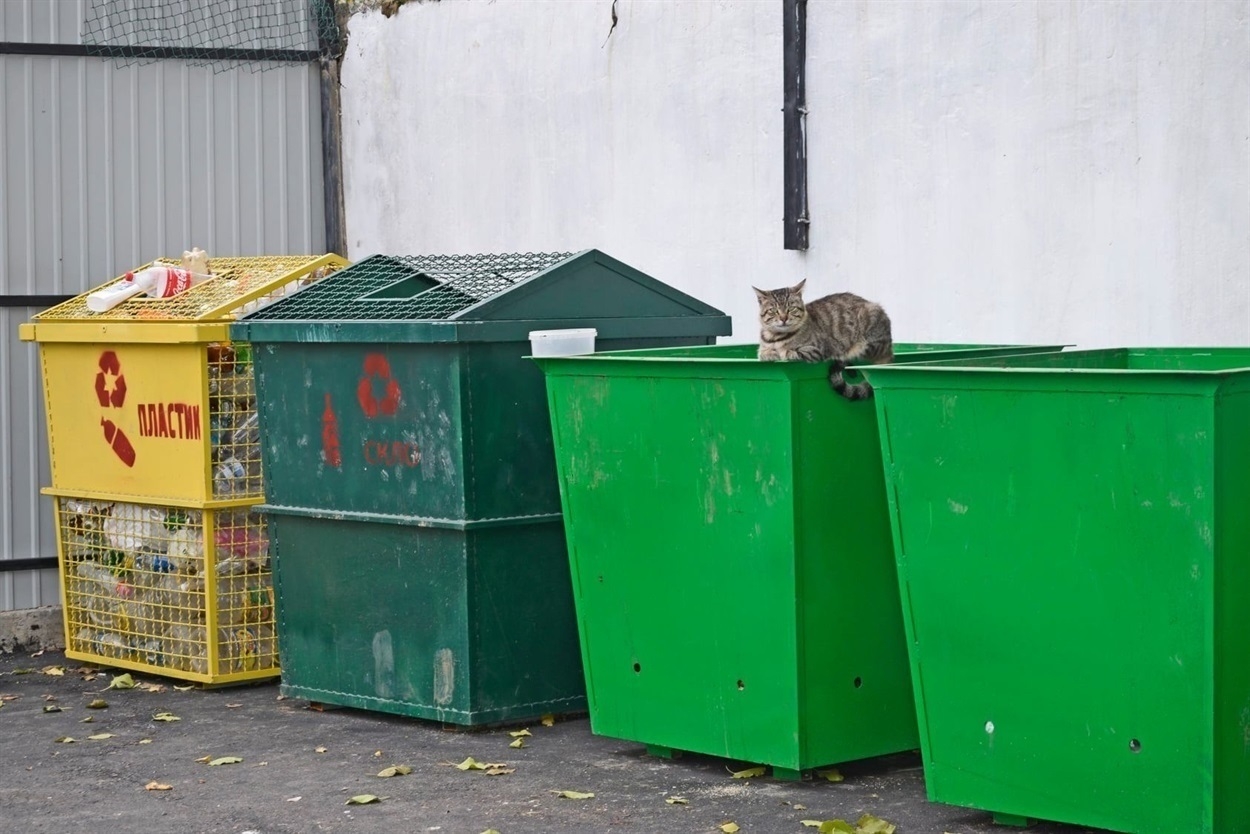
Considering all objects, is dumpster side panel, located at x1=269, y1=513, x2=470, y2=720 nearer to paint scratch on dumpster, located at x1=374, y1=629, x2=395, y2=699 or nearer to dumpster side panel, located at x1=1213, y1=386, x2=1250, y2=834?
paint scratch on dumpster, located at x1=374, y1=629, x2=395, y2=699

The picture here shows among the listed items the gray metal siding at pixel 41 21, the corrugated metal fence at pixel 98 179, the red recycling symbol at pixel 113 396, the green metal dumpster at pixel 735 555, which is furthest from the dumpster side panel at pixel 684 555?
the gray metal siding at pixel 41 21

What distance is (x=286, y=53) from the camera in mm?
8609

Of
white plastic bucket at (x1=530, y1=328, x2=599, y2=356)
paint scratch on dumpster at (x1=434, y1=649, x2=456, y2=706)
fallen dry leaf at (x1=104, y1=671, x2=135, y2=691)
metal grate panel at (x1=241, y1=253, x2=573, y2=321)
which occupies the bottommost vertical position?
fallen dry leaf at (x1=104, y1=671, x2=135, y2=691)

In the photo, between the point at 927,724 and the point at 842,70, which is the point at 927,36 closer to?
the point at 842,70

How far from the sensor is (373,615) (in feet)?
20.0

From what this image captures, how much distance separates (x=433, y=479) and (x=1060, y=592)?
2.30m

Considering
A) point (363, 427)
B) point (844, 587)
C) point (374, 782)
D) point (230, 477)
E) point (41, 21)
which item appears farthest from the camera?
point (41, 21)

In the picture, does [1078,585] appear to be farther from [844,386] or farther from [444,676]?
[444,676]

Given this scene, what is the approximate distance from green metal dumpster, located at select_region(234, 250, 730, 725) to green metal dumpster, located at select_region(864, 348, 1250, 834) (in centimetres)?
164

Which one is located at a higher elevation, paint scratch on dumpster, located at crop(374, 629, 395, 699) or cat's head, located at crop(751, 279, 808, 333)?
cat's head, located at crop(751, 279, 808, 333)

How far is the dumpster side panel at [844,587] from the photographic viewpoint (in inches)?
194

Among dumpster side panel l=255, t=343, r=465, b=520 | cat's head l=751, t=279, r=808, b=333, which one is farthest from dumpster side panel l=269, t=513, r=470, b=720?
cat's head l=751, t=279, r=808, b=333

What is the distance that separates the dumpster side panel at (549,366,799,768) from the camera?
4973 mm

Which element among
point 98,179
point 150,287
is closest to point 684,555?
point 150,287
